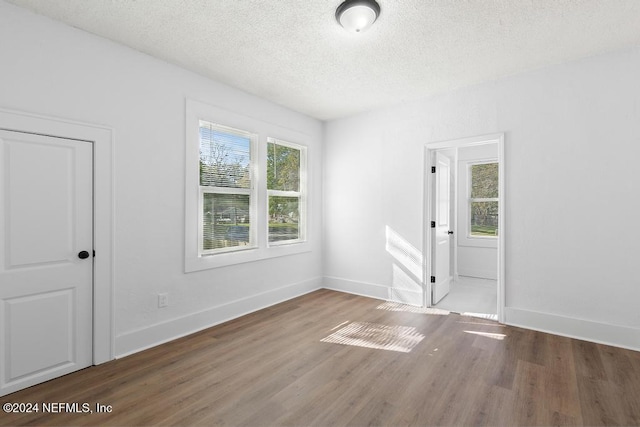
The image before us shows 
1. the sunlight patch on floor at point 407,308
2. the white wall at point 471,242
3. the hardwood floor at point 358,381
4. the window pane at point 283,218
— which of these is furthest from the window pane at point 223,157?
the white wall at point 471,242

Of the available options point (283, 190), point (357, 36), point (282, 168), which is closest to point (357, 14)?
point (357, 36)

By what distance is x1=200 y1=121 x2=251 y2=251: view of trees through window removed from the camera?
3539 mm

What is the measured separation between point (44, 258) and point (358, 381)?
2592 mm

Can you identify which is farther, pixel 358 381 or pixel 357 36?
pixel 357 36

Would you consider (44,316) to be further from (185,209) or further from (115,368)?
(185,209)

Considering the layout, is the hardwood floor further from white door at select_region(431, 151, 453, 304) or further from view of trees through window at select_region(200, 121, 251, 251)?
view of trees through window at select_region(200, 121, 251, 251)

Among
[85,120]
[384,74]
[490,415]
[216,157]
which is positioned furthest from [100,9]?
[490,415]

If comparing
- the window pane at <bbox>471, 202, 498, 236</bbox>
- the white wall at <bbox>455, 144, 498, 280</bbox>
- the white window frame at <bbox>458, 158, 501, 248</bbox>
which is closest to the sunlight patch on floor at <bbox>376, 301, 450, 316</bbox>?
the white wall at <bbox>455, 144, 498, 280</bbox>

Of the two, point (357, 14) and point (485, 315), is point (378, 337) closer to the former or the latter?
point (485, 315)

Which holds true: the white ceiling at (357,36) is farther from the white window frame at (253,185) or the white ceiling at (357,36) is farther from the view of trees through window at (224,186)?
the view of trees through window at (224,186)

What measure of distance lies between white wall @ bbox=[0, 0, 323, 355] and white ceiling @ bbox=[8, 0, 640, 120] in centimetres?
17

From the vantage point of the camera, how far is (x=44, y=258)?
7.77 feet

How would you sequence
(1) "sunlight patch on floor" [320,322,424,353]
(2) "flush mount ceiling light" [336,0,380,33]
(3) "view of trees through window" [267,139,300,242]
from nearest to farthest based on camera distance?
1. (2) "flush mount ceiling light" [336,0,380,33]
2. (1) "sunlight patch on floor" [320,322,424,353]
3. (3) "view of trees through window" [267,139,300,242]

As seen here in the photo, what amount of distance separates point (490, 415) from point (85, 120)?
12.2ft
